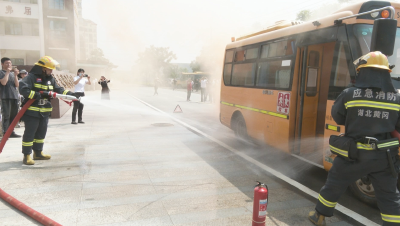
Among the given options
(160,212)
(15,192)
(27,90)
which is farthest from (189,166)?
(27,90)

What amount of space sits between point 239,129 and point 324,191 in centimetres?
466

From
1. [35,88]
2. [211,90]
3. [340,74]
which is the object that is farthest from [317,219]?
[211,90]

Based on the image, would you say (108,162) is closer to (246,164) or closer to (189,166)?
(189,166)

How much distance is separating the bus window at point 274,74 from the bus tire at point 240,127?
121 centimetres

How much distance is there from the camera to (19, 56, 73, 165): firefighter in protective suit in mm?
5340

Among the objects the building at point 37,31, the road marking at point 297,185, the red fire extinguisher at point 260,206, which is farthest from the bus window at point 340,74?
the building at point 37,31

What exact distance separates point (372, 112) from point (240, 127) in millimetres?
4998

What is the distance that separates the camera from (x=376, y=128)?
2.93 metres

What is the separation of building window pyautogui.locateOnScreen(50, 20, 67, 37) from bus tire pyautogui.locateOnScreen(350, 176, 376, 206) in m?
35.8

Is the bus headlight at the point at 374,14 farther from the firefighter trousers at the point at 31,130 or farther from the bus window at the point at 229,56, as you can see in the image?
the firefighter trousers at the point at 31,130

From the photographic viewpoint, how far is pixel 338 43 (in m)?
4.49

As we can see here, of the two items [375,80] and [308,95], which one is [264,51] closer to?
[308,95]

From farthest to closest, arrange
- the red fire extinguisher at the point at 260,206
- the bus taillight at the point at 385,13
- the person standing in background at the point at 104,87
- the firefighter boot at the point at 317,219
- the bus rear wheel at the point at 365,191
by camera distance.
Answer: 1. the person standing in background at the point at 104,87
2. the bus taillight at the point at 385,13
3. the bus rear wheel at the point at 365,191
4. the firefighter boot at the point at 317,219
5. the red fire extinguisher at the point at 260,206

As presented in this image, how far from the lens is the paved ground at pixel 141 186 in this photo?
3654mm
